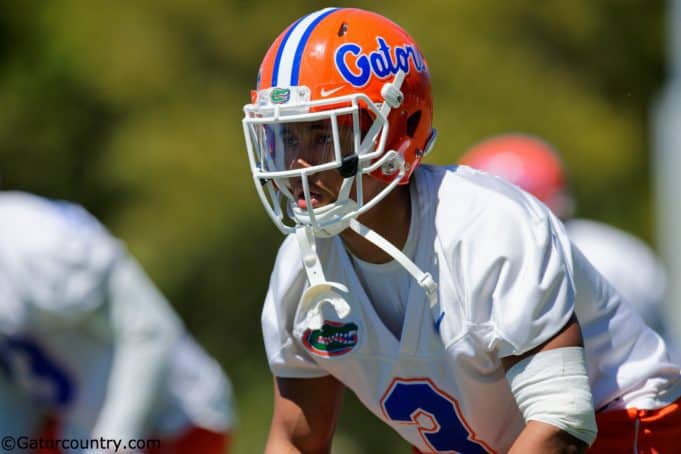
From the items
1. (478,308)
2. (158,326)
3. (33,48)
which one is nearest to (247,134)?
(478,308)

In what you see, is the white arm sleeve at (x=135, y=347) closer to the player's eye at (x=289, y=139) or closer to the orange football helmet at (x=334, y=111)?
the orange football helmet at (x=334, y=111)

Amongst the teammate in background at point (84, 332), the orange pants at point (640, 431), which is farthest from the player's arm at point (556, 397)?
the teammate in background at point (84, 332)

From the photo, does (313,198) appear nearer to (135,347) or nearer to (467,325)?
(467,325)

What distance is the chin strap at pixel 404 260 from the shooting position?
127 inches

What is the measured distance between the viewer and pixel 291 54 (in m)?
3.34

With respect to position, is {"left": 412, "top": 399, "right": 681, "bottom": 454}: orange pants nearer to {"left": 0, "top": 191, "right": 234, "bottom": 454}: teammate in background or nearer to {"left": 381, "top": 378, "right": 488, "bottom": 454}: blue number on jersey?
{"left": 381, "top": 378, "right": 488, "bottom": 454}: blue number on jersey

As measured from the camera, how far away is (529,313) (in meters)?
3.08

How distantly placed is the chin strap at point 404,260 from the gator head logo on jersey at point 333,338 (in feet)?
0.80

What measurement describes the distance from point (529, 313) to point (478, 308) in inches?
5.7

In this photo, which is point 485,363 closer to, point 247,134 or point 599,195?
point 247,134

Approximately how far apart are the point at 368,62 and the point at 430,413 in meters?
0.93

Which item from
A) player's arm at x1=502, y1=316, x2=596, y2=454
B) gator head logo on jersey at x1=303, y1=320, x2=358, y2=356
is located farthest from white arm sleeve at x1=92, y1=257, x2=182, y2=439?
player's arm at x1=502, y1=316, x2=596, y2=454

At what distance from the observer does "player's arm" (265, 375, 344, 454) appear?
3.63m

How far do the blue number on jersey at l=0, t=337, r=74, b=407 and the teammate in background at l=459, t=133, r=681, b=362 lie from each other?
2427mm
